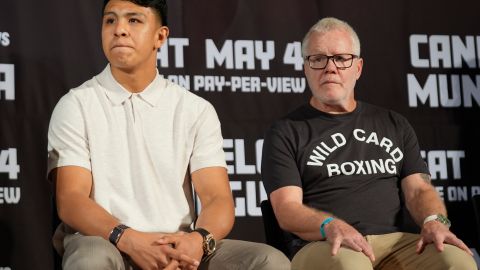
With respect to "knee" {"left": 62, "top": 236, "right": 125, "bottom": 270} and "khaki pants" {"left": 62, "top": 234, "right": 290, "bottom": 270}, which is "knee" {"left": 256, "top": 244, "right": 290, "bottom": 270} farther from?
"knee" {"left": 62, "top": 236, "right": 125, "bottom": 270}

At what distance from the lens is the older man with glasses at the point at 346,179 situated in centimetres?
309

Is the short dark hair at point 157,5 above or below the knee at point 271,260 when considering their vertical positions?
above

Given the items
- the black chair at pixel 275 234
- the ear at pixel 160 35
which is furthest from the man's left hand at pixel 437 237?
the ear at pixel 160 35

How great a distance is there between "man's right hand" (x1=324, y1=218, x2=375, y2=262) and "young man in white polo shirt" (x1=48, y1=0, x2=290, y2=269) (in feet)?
1.01

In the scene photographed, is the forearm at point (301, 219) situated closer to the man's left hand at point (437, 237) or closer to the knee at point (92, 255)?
the man's left hand at point (437, 237)

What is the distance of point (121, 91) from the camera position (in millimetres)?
3162

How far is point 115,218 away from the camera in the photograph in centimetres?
289

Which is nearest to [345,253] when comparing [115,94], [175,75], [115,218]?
[115,218]

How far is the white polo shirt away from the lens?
2.99 metres

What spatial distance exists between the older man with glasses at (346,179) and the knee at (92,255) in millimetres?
780

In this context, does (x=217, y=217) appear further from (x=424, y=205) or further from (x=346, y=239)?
(x=424, y=205)

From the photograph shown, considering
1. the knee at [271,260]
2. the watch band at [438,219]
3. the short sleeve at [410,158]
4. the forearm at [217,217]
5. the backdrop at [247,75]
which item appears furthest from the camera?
the backdrop at [247,75]

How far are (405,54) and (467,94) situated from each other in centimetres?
40

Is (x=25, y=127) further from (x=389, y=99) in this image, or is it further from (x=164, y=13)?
(x=389, y=99)
